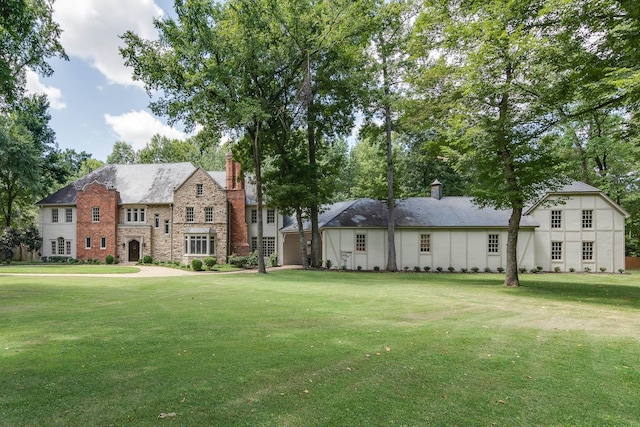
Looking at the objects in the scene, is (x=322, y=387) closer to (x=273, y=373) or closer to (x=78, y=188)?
(x=273, y=373)

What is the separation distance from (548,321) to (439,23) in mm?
14069

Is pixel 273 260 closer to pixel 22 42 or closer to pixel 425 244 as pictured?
pixel 425 244

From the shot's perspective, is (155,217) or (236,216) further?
(155,217)

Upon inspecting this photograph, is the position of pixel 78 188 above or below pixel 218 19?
below

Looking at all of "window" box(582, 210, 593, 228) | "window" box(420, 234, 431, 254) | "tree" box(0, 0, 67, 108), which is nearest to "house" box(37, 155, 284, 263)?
"window" box(420, 234, 431, 254)

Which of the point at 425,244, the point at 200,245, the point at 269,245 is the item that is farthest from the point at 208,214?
the point at 425,244

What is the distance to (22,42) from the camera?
533 inches

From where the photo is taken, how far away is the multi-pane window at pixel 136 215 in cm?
3284

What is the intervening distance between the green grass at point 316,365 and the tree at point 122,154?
57548 millimetres

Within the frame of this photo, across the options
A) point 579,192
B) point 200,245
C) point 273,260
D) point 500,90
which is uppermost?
point 500,90

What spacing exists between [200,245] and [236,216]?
12.5ft

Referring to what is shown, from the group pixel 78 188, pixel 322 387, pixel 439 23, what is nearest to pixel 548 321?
pixel 322 387

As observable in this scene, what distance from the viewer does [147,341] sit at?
20.9ft

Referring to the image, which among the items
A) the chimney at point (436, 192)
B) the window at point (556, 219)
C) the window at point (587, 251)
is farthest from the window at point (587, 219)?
the chimney at point (436, 192)
